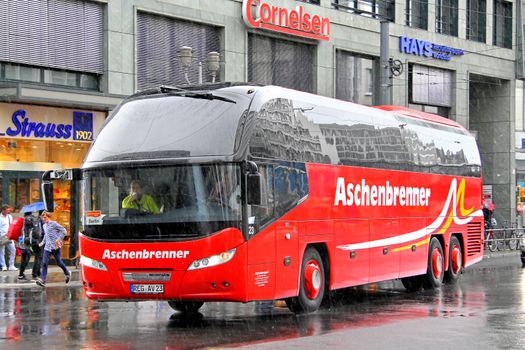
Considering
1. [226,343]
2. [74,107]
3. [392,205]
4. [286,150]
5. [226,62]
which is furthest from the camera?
[226,62]

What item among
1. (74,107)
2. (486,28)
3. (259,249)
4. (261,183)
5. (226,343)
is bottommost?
(226,343)

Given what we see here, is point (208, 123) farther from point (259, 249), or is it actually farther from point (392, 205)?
→ point (392, 205)

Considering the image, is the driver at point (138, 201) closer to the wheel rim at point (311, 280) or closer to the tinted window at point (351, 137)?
the tinted window at point (351, 137)


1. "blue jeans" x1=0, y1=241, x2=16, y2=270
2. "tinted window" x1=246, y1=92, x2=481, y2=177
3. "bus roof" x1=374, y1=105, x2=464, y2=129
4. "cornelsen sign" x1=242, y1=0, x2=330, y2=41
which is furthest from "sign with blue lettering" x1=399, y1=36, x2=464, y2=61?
"blue jeans" x1=0, y1=241, x2=16, y2=270

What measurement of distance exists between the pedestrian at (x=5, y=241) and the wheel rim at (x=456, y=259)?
11.1m

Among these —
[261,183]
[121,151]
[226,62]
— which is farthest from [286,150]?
[226,62]

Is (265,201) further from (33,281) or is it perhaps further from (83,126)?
(83,126)

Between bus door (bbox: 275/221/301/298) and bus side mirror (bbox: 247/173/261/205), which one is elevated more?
bus side mirror (bbox: 247/173/261/205)

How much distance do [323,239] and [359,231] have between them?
5.36 ft

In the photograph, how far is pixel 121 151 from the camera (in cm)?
1455

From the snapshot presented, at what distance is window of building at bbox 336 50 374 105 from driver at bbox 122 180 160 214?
22.9 meters

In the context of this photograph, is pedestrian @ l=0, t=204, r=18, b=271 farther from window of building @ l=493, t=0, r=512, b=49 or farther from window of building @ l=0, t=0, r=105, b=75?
window of building @ l=493, t=0, r=512, b=49

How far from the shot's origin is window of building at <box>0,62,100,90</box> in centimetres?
2552

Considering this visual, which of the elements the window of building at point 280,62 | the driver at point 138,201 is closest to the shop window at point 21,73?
the window of building at point 280,62
